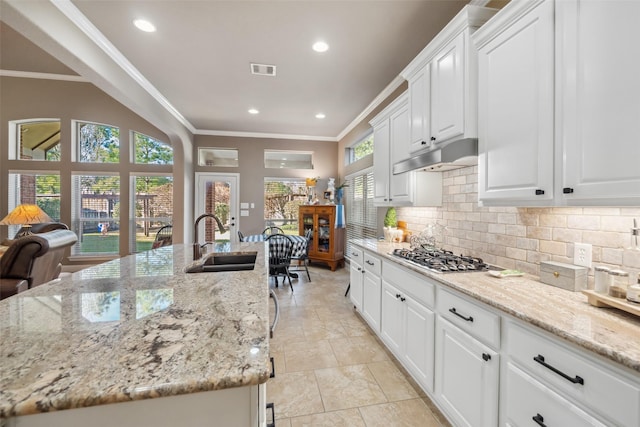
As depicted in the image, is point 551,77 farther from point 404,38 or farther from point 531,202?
point 404,38

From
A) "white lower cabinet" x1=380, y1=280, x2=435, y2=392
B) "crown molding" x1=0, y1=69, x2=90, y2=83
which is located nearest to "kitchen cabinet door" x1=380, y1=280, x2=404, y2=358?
"white lower cabinet" x1=380, y1=280, x2=435, y2=392

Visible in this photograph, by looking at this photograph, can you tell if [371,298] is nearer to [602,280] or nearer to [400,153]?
[400,153]

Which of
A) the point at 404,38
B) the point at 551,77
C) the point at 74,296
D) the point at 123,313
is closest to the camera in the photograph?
the point at 123,313

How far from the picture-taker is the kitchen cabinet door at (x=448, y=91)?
1.87 meters

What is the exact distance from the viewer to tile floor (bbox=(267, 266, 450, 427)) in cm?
174

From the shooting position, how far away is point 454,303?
1.52 meters

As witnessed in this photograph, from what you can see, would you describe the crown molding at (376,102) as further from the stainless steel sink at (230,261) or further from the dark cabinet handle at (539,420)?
the dark cabinet handle at (539,420)

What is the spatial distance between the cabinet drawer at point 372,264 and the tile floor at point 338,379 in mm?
682

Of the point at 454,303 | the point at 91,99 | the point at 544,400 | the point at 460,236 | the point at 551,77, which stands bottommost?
the point at 544,400

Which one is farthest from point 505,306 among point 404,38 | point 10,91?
point 10,91

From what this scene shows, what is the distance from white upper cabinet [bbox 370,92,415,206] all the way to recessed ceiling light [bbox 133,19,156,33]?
243 centimetres

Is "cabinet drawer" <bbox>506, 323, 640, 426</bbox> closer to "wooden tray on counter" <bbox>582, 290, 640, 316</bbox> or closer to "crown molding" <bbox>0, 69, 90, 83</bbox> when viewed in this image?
"wooden tray on counter" <bbox>582, 290, 640, 316</bbox>

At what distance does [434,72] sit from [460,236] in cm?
137

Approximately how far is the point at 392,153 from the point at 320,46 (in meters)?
1.33
